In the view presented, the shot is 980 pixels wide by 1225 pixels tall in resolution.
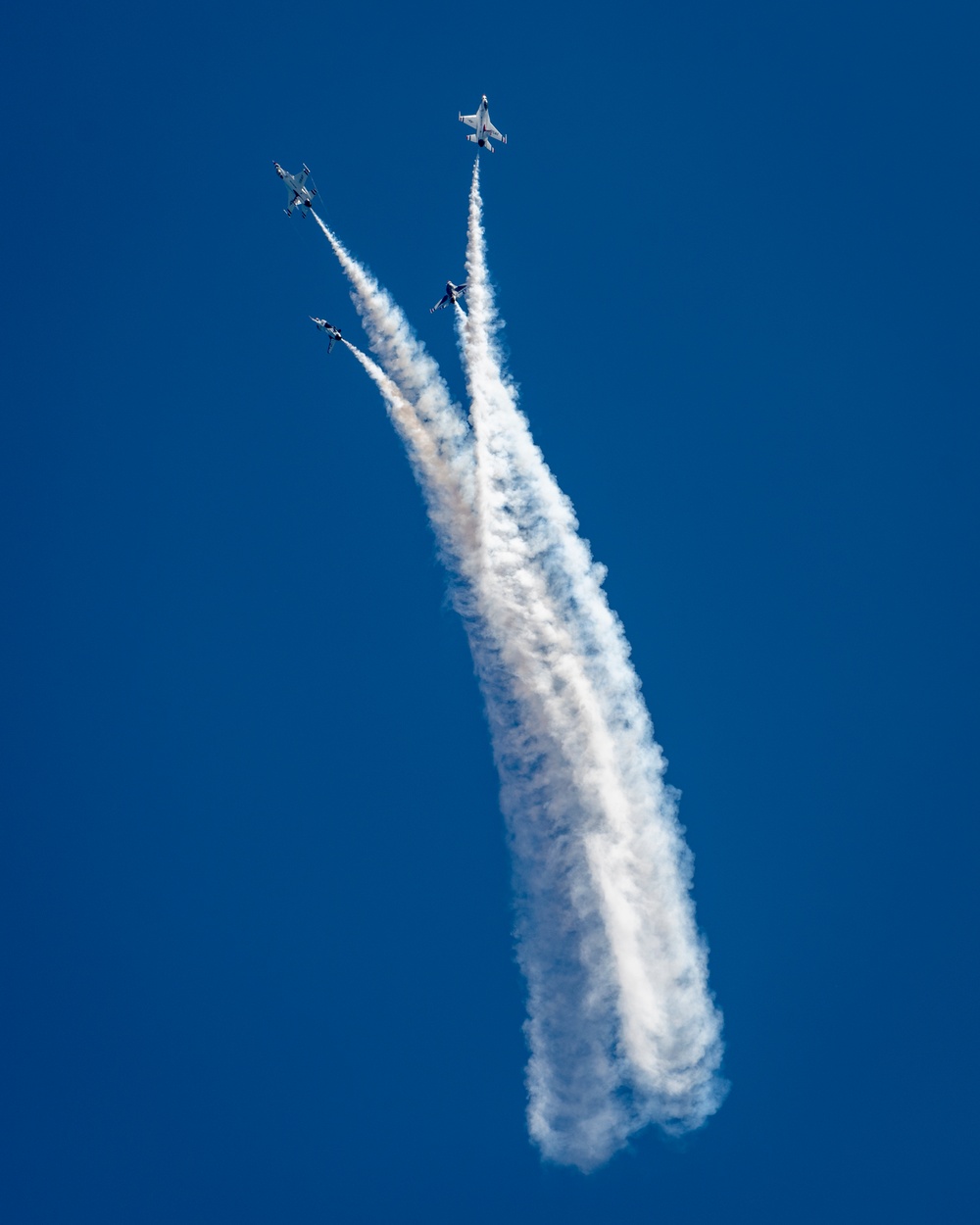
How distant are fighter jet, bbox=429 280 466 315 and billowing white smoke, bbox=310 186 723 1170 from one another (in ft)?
1.30

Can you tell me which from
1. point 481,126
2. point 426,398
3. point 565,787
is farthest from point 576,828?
point 481,126

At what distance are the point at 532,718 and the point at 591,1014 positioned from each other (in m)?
10.9

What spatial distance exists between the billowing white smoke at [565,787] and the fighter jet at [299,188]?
7185mm

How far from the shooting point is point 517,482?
2830cm

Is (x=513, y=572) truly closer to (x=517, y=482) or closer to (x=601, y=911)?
(x=517, y=482)

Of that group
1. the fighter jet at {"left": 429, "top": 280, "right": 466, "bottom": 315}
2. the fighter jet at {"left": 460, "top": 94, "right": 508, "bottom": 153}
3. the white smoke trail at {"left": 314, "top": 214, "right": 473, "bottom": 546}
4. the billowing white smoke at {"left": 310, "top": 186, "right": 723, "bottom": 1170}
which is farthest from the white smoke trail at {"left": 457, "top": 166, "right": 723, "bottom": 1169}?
the fighter jet at {"left": 460, "top": 94, "right": 508, "bottom": 153}

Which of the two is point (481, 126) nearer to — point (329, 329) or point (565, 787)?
point (329, 329)

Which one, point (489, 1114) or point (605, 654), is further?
point (489, 1114)

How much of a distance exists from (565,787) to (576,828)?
1.48 meters

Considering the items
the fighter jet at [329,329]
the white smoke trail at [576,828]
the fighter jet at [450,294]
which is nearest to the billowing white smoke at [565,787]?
the white smoke trail at [576,828]

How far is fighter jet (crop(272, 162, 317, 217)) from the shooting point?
33.0m

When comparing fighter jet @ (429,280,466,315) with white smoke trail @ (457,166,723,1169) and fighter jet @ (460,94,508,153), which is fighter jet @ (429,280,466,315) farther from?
fighter jet @ (460,94,508,153)

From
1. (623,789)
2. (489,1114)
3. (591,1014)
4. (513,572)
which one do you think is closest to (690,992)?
(591,1014)

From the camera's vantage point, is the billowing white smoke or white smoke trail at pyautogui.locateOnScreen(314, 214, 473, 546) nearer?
the billowing white smoke
